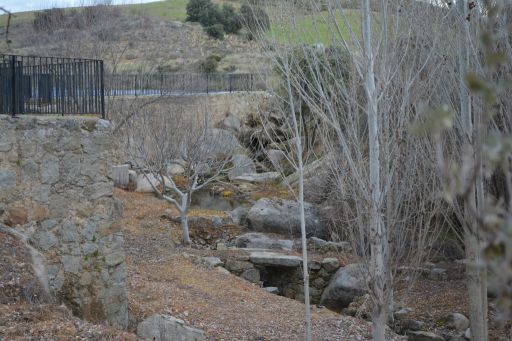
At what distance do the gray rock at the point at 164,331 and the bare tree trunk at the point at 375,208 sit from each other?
2408 mm

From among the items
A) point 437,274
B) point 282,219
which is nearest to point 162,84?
point 282,219

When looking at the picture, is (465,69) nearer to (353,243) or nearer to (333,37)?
(333,37)

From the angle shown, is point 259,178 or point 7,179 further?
point 259,178

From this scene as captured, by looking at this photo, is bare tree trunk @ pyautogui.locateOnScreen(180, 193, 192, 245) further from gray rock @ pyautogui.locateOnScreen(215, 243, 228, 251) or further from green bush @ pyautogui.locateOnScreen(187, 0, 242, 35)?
green bush @ pyautogui.locateOnScreen(187, 0, 242, 35)

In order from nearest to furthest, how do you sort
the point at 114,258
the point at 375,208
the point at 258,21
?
the point at 375,208, the point at 114,258, the point at 258,21

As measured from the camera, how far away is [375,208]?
704 cm

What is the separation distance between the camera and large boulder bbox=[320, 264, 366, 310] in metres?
13.0

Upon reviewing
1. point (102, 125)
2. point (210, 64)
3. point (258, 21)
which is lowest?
point (102, 125)

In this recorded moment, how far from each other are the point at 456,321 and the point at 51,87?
749 cm

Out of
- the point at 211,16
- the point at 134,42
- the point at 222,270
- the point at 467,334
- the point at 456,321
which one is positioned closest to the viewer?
the point at 467,334

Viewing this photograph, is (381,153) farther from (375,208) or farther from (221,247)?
(221,247)

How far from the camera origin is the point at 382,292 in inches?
277

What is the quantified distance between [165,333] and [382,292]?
284 centimetres

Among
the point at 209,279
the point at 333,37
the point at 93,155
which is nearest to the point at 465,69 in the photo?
the point at 333,37
